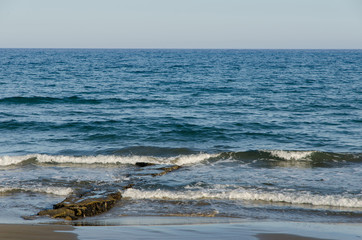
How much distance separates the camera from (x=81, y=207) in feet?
29.5

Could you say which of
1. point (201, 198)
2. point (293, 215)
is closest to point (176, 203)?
point (201, 198)

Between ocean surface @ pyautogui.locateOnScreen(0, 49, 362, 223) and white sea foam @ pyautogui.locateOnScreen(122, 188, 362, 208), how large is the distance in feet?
0.08

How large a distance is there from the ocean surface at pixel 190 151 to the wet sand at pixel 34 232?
0.85 metres

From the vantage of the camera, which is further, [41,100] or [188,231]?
[41,100]

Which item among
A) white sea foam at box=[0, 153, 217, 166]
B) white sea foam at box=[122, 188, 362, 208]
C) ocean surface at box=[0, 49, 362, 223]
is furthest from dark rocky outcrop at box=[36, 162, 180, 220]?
white sea foam at box=[0, 153, 217, 166]

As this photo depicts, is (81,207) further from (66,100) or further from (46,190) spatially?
(66,100)

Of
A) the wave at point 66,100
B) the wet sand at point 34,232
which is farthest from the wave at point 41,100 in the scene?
the wet sand at point 34,232

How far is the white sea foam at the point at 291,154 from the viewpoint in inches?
591

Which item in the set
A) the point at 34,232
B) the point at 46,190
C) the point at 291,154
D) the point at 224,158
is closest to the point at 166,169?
the point at 224,158

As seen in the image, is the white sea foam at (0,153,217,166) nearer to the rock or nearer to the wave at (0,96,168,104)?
the rock

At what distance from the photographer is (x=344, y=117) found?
22094 mm

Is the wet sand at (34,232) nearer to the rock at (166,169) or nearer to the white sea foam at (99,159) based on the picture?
the rock at (166,169)

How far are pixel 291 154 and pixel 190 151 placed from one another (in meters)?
3.73

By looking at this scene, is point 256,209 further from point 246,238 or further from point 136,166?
point 136,166
